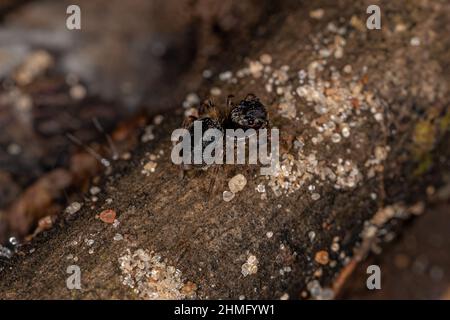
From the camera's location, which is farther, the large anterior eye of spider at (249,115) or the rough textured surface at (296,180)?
the large anterior eye of spider at (249,115)

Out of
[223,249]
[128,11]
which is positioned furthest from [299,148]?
[128,11]

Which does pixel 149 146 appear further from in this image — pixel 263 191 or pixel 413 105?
pixel 413 105

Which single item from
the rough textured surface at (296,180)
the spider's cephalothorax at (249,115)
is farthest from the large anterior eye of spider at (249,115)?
the rough textured surface at (296,180)

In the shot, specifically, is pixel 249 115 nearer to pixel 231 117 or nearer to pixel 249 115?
pixel 249 115

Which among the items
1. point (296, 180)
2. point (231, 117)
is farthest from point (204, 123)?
point (296, 180)

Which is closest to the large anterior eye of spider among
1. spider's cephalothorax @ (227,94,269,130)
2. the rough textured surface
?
spider's cephalothorax @ (227,94,269,130)

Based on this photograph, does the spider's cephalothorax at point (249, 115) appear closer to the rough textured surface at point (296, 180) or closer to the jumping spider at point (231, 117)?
the jumping spider at point (231, 117)

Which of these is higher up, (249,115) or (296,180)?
(249,115)
